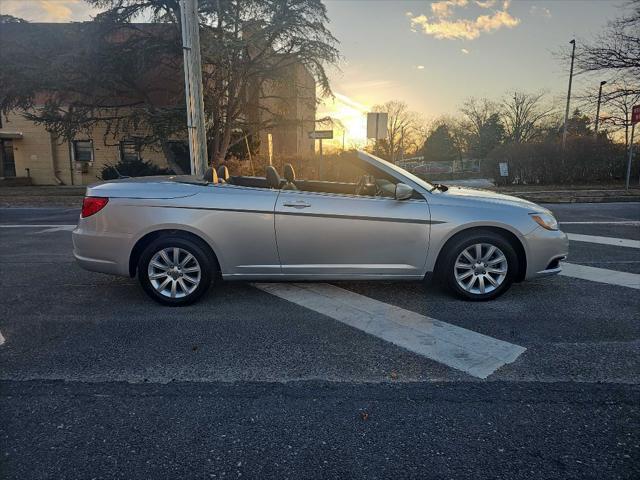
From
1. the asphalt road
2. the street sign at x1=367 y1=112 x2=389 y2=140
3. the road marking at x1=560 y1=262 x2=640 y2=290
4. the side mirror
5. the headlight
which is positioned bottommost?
the asphalt road

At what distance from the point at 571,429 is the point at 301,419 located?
1471mm

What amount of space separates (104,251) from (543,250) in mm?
4421

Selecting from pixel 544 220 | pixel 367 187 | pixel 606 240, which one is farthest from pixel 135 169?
pixel 544 220

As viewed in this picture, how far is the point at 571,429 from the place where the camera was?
7.60 feet

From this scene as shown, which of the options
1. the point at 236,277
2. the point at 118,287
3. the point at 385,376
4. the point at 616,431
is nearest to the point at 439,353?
the point at 385,376

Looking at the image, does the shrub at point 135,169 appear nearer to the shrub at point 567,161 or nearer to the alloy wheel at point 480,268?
the shrub at point 567,161

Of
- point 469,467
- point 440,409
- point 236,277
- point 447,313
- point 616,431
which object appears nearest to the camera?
point 469,467

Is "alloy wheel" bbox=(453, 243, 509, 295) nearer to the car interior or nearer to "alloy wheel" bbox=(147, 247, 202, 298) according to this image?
the car interior

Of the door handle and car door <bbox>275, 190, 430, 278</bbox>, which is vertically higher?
the door handle

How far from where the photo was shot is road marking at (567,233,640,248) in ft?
23.3

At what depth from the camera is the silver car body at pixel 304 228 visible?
4.21 metres

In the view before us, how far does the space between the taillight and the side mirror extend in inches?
114

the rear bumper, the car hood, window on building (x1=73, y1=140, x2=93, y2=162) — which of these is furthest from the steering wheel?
window on building (x1=73, y1=140, x2=93, y2=162)

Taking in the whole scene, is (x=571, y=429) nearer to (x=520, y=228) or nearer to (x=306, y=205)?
(x=520, y=228)
